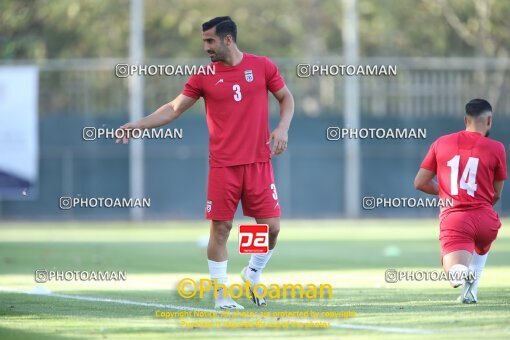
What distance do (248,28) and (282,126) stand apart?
122 feet

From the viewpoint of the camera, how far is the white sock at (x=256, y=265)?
10.9 meters

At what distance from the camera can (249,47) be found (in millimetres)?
46312

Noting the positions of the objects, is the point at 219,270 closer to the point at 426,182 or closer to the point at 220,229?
the point at 220,229

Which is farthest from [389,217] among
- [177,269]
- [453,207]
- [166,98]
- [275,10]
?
[453,207]

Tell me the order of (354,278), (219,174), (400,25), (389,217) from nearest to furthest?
1. (219,174)
2. (354,278)
3. (389,217)
4. (400,25)

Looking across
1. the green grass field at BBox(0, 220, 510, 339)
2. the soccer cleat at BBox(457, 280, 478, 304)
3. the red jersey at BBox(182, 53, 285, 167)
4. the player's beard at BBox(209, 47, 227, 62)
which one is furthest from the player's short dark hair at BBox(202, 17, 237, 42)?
the soccer cleat at BBox(457, 280, 478, 304)

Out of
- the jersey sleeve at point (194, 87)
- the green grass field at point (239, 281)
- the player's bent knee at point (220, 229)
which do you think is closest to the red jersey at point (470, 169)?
the green grass field at point (239, 281)

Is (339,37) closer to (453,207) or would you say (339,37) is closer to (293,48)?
(293,48)

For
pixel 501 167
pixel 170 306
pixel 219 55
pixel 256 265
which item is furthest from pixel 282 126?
pixel 501 167

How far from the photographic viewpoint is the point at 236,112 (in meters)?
10.6

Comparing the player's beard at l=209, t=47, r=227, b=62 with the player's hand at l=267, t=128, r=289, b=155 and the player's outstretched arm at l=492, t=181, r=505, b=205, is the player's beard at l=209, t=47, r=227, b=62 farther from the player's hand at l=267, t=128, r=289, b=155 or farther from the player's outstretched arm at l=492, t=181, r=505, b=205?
the player's outstretched arm at l=492, t=181, r=505, b=205

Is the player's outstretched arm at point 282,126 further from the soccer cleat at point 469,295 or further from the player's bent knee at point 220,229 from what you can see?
the soccer cleat at point 469,295

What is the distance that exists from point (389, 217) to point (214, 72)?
994 inches

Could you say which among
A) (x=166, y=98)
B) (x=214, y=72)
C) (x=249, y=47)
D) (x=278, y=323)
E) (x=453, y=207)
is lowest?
(x=278, y=323)
